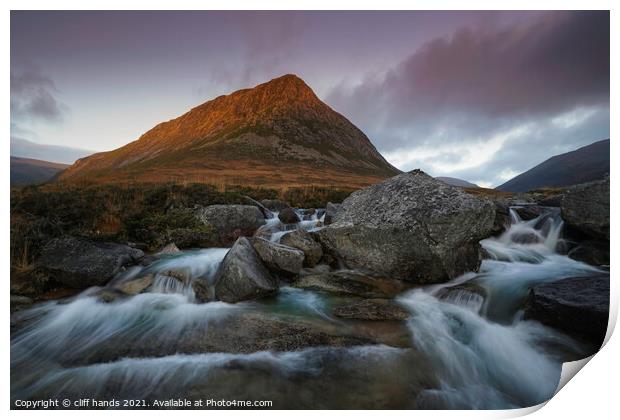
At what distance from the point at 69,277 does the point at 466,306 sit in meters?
6.75

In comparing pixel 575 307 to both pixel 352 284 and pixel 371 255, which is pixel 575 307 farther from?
pixel 352 284

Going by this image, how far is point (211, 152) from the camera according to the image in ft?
243

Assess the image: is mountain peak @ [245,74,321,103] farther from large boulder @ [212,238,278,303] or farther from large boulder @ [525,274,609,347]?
large boulder @ [525,274,609,347]

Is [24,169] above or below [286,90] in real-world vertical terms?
below

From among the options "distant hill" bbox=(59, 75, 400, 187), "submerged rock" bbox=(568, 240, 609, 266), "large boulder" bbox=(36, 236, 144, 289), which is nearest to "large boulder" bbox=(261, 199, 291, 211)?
"large boulder" bbox=(36, 236, 144, 289)

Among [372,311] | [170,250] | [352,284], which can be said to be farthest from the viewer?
[170,250]

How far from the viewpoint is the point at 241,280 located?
4.71 meters

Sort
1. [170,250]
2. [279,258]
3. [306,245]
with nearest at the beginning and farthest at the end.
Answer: [279,258] → [306,245] → [170,250]

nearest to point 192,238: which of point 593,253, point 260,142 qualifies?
point 593,253

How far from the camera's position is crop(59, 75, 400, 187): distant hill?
70.3m

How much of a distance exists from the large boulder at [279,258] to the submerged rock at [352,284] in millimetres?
274

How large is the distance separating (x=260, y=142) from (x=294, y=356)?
271 ft

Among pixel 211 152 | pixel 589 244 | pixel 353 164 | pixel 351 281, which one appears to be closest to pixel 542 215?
pixel 589 244
